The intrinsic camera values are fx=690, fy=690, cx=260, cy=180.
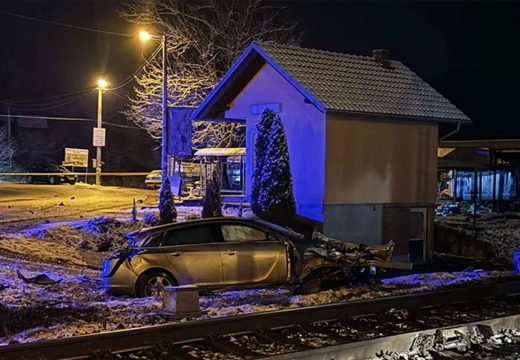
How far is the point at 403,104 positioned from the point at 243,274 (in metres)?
10.9

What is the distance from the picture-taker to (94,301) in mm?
11492

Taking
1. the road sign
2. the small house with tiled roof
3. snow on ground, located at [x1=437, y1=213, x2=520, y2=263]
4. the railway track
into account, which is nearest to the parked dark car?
the road sign

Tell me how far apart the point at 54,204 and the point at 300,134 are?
13.3m

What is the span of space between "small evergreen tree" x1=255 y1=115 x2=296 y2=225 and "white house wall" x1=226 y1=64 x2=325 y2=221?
0.70 meters

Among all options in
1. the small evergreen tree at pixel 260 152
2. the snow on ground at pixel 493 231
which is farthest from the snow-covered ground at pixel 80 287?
the snow on ground at pixel 493 231

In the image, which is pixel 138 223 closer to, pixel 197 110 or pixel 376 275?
pixel 197 110

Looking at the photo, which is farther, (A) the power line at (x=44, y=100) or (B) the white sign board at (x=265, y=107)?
(A) the power line at (x=44, y=100)

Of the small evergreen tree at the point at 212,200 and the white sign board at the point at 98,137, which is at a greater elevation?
the white sign board at the point at 98,137

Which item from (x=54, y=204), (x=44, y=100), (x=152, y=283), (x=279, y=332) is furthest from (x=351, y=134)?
(x=44, y=100)

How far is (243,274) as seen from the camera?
40.3 ft

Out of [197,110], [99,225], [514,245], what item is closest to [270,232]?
[99,225]

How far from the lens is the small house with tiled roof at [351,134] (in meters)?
19.7

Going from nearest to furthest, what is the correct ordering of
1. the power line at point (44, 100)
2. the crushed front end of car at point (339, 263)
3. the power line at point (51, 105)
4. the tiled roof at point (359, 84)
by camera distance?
the crushed front end of car at point (339, 263) → the tiled roof at point (359, 84) → the power line at point (44, 100) → the power line at point (51, 105)

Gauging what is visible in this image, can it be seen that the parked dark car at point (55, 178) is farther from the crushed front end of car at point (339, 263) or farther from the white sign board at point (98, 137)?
the crushed front end of car at point (339, 263)
